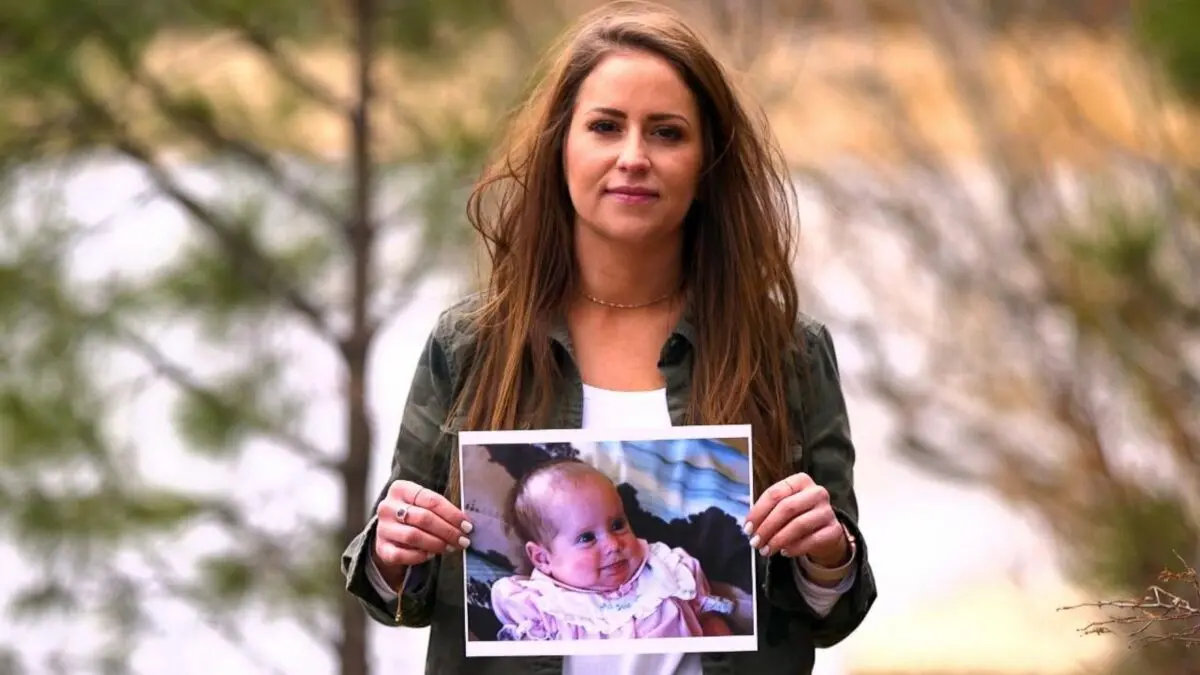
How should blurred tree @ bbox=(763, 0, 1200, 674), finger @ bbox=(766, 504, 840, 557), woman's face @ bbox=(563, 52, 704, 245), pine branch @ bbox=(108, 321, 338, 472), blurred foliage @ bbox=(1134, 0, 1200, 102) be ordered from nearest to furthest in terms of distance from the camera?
finger @ bbox=(766, 504, 840, 557), woman's face @ bbox=(563, 52, 704, 245), blurred foliage @ bbox=(1134, 0, 1200, 102), blurred tree @ bbox=(763, 0, 1200, 674), pine branch @ bbox=(108, 321, 338, 472)

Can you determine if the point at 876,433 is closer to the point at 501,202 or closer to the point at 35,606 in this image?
the point at 35,606

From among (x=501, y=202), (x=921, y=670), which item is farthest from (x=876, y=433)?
(x=501, y=202)

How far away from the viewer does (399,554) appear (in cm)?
158

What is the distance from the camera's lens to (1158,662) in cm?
341

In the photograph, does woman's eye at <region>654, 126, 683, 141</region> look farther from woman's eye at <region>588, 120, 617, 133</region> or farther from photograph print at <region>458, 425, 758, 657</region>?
photograph print at <region>458, 425, 758, 657</region>

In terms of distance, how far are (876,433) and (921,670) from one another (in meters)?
2.28

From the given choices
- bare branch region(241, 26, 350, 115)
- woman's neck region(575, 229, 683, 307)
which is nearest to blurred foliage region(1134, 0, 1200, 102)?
woman's neck region(575, 229, 683, 307)

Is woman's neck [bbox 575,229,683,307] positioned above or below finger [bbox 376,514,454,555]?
above

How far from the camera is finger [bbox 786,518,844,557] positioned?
155 cm

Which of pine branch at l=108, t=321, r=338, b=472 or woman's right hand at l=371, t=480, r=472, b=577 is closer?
woman's right hand at l=371, t=480, r=472, b=577

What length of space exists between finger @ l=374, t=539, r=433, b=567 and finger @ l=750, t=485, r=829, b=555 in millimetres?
267

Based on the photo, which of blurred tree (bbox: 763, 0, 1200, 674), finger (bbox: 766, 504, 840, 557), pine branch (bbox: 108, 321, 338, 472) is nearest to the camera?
finger (bbox: 766, 504, 840, 557)

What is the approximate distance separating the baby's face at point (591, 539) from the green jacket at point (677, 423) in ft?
0.25

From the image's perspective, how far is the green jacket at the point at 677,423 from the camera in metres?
1.63
